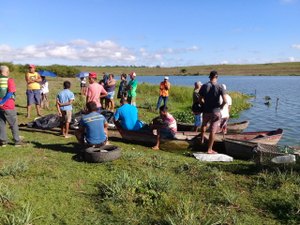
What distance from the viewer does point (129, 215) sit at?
589cm

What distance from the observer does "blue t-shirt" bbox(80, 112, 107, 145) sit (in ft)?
29.0

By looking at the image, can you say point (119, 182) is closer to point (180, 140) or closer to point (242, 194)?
point (242, 194)

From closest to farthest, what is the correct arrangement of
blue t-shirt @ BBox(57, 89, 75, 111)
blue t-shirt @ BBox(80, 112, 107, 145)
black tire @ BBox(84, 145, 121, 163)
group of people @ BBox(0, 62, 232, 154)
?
black tire @ BBox(84, 145, 121, 163), blue t-shirt @ BBox(80, 112, 107, 145), group of people @ BBox(0, 62, 232, 154), blue t-shirt @ BBox(57, 89, 75, 111)

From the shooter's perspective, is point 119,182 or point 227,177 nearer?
point 119,182

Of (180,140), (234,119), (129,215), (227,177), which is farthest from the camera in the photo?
(234,119)

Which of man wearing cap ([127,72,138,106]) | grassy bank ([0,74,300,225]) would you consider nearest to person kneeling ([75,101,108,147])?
grassy bank ([0,74,300,225])

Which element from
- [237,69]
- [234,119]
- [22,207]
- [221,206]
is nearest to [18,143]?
[22,207]

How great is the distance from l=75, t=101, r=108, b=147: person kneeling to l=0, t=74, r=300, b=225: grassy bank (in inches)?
23.8

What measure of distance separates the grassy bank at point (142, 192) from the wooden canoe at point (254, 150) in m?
0.35

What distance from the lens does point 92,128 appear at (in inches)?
351

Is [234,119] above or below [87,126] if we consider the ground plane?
below

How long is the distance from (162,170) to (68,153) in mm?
2991

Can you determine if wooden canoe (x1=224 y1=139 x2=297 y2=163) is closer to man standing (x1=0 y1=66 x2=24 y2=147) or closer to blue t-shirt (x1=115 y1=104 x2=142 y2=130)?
blue t-shirt (x1=115 y1=104 x2=142 y2=130)

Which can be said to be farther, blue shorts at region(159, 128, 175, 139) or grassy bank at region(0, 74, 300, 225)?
blue shorts at region(159, 128, 175, 139)
